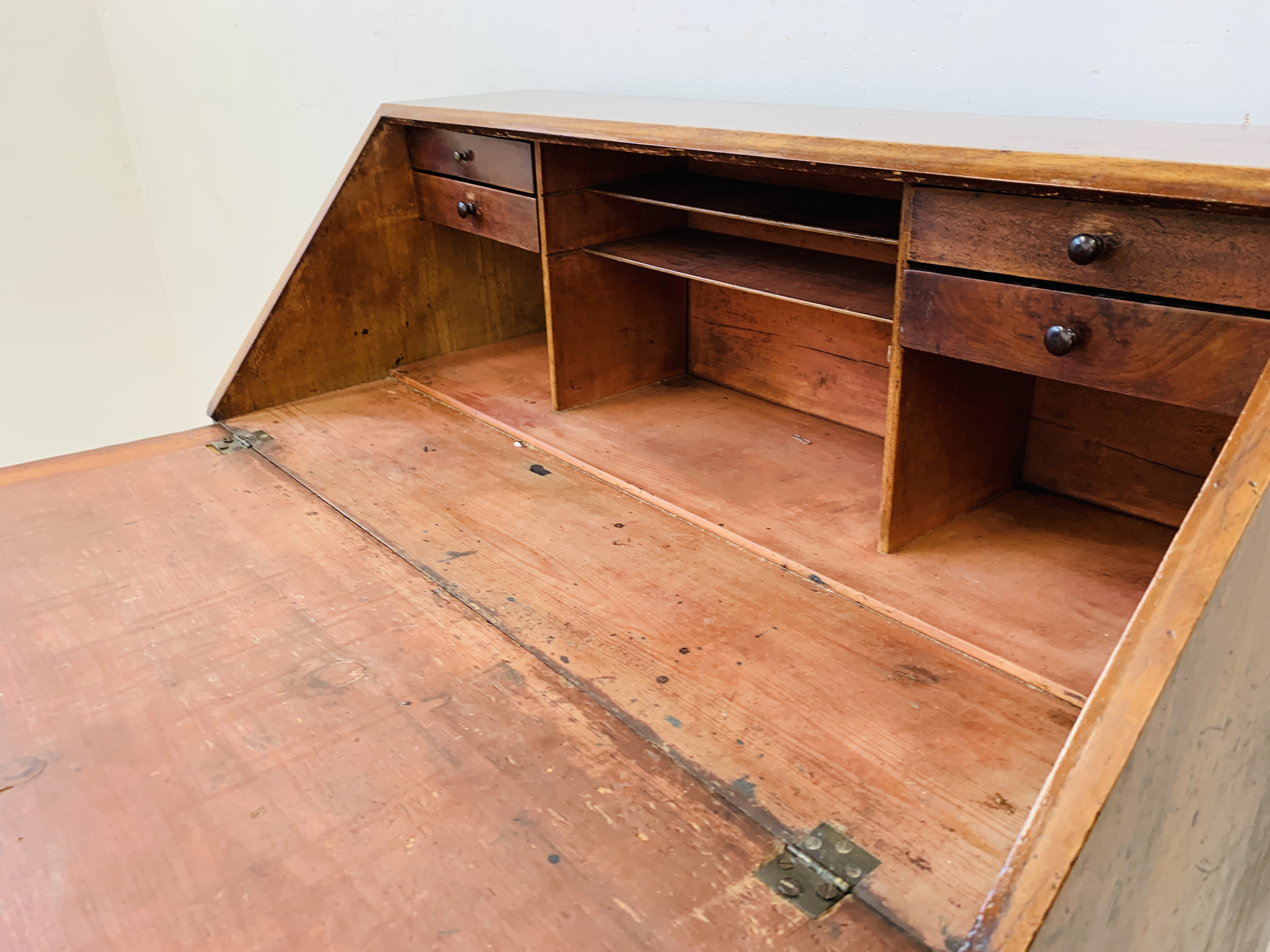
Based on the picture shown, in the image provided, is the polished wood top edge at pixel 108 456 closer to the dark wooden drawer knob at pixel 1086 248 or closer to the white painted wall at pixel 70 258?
the dark wooden drawer knob at pixel 1086 248

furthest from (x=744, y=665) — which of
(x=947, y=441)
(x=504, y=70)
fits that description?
(x=504, y=70)

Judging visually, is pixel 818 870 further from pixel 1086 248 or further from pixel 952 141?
pixel 952 141

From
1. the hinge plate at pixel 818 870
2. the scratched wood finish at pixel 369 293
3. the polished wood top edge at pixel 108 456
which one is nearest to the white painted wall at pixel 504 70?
the scratched wood finish at pixel 369 293

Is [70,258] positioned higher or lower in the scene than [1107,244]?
lower

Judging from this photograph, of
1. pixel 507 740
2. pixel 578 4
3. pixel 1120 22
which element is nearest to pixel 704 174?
pixel 578 4

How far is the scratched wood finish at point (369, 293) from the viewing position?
177 centimetres

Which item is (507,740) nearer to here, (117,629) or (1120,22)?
(117,629)

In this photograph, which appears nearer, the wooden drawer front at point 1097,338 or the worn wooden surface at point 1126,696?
the worn wooden surface at point 1126,696

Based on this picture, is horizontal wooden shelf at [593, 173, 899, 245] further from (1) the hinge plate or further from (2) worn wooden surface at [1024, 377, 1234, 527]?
(1) the hinge plate

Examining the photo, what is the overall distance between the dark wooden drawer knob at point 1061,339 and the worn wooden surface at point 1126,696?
22cm

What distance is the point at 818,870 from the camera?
2.43 ft

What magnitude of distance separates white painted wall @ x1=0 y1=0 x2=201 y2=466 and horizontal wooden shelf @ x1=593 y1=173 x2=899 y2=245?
3.23 metres

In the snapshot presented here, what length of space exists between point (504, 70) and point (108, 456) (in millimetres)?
1257

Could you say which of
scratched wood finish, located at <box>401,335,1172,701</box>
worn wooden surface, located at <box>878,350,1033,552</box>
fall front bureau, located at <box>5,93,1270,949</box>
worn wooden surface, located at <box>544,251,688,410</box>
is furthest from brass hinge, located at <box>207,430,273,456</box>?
worn wooden surface, located at <box>878,350,1033,552</box>
